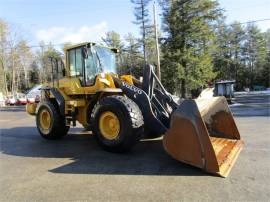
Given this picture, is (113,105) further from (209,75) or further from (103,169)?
(209,75)

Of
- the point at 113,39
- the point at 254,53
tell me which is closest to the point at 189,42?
the point at 113,39

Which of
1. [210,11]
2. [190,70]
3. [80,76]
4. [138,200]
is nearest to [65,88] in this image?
[80,76]

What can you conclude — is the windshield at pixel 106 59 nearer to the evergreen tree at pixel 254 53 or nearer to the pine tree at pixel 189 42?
the pine tree at pixel 189 42

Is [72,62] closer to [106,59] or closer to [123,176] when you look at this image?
[106,59]

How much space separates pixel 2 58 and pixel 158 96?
41698 millimetres

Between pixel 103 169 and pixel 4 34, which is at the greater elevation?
pixel 4 34

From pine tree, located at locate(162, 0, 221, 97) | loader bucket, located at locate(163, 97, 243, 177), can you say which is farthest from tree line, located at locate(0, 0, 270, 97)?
loader bucket, located at locate(163, 97, 243, 177)

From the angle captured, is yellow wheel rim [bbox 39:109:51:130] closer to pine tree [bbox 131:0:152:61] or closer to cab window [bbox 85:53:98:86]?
cab window [bbox 85:53:98:86]

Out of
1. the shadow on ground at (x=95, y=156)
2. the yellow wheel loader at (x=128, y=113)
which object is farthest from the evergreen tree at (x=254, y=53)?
the shadow on ground at (x=95, y=156)

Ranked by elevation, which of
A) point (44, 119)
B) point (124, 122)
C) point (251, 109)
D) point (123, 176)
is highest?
point (124, 122)

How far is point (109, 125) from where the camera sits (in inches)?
253

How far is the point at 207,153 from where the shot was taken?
4.67m

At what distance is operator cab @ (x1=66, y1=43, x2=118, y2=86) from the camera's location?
7.39 metres

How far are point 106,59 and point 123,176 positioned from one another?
381 cm
